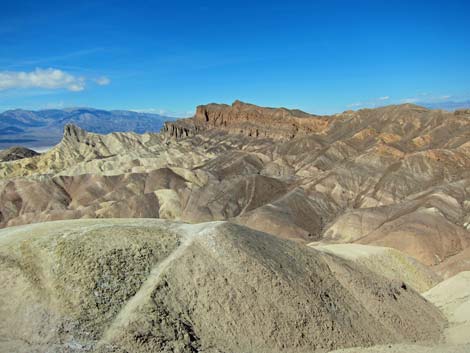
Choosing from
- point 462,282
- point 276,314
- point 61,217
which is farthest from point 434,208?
point 61,217

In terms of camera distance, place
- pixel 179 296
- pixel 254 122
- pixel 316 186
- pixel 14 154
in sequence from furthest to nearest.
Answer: pixel 14 154
pixel 254 122
pixel 316 186
pixel 179 296

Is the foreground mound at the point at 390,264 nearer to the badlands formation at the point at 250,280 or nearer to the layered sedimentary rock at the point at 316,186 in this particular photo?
the badlands formation at the point at 250,280

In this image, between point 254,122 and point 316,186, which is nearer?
point 316,186

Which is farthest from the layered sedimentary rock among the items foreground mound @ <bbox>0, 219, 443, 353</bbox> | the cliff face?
foreground mound @ <bbox>0, 219, 443, 353</bbox>

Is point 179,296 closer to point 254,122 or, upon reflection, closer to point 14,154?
point 254,122

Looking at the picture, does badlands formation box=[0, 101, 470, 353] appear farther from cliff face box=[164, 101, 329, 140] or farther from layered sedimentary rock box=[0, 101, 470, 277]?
cliff face box=[164, 101, 329, 140]

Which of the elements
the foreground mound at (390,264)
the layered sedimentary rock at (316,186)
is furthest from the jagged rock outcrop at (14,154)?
the foreground mound at (390,264)

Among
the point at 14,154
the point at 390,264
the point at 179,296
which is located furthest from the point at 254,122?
the point at 179,296
